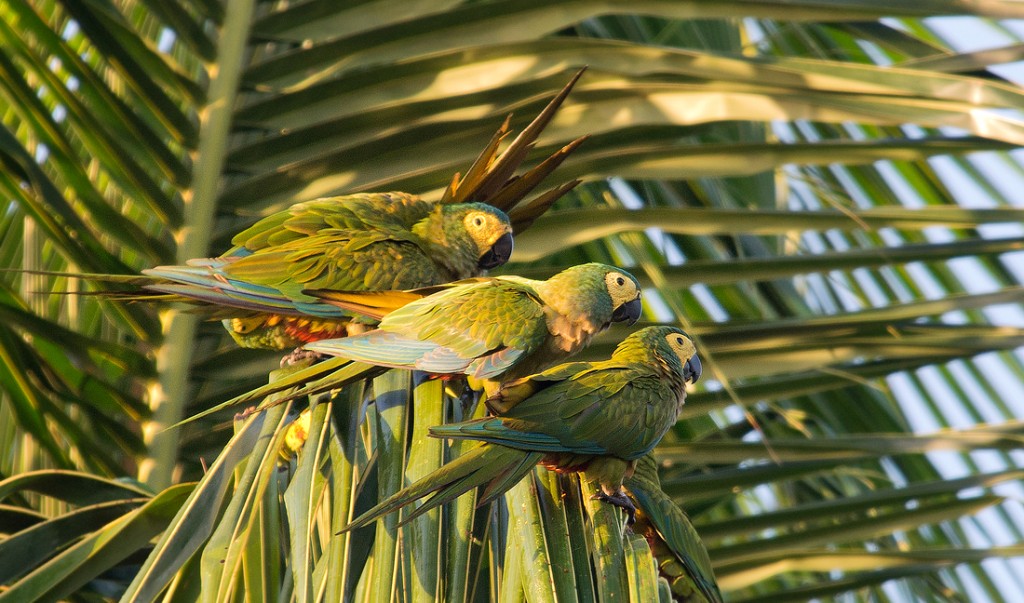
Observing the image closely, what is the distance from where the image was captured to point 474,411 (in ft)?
5.76

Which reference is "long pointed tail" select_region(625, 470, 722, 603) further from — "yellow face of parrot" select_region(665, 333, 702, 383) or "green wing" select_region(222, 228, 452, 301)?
"green wing" select_region(222, 228, 452, 301)

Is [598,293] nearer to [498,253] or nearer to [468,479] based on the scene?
[498,253]

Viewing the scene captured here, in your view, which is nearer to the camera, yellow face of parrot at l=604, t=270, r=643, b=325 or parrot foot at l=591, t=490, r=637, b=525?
parrot foot at l=591, t=490, r=637, b=525

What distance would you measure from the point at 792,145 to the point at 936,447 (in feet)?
1.90

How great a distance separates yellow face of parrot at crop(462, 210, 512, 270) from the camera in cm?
195

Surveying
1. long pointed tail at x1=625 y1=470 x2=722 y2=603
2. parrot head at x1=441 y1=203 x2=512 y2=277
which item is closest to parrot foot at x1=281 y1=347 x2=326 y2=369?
parrot head at x1=441 y1=203 x2=512 y2=277

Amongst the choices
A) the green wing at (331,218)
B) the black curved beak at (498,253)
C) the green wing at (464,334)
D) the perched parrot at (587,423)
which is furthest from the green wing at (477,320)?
the green wing at (331,218)

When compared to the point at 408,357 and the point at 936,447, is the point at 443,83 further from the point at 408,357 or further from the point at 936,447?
the point at 936,447

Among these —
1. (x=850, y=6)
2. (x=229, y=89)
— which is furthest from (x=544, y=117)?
(x=229, y=89)

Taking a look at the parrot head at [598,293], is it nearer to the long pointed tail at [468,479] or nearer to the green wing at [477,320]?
the green wing at [477,320]

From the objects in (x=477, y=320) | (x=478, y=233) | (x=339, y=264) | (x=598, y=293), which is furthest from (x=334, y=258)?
(x=598, y=293)

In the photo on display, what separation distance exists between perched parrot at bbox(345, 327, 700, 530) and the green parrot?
1.25ft

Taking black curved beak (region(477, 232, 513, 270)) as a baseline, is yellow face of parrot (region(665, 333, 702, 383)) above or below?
below

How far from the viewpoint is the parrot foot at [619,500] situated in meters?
1.50
